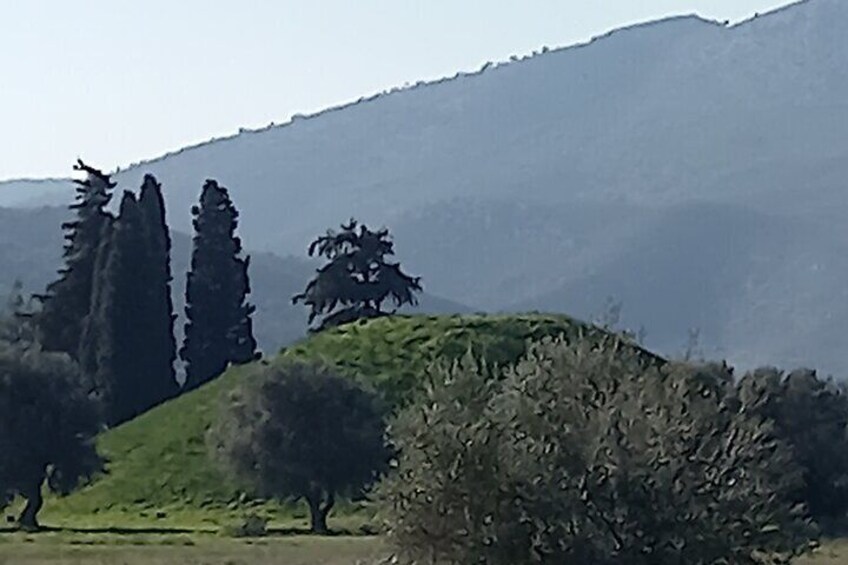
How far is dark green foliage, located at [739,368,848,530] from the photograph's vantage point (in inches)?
2530

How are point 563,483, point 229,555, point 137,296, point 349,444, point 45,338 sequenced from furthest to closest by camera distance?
point 45,338
point 137,296
point 349,444
point 229,555
point 563,483

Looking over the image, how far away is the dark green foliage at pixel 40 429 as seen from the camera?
62281 millimetres

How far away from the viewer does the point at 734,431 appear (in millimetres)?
25156

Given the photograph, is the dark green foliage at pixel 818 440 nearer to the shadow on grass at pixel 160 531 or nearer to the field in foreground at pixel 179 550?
the shadow on grass at pixel 160 531

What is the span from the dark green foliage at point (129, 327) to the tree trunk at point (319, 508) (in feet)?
73.5

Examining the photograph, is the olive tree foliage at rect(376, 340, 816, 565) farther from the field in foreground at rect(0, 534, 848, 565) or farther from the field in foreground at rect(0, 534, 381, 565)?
the field in foreground at rect(0, 534, 381, 565)

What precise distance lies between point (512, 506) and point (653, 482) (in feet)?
5.96

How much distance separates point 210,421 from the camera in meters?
76.6

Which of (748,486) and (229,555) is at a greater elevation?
(748,486)

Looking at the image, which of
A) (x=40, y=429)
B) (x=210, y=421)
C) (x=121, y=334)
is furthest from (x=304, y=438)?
(x=121, y=334)

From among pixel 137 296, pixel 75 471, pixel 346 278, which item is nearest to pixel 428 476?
pixel 75 471

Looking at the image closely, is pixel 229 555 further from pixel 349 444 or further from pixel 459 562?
pixel 459 562

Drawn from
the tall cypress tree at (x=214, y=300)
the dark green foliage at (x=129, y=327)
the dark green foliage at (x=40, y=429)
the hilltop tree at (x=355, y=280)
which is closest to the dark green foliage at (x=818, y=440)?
the dark green foliage at (x=40, y=429)

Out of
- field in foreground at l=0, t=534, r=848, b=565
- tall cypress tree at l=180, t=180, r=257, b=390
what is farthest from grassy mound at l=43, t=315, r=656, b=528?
field in foreground at l=0, t=534, r=848, b=565
